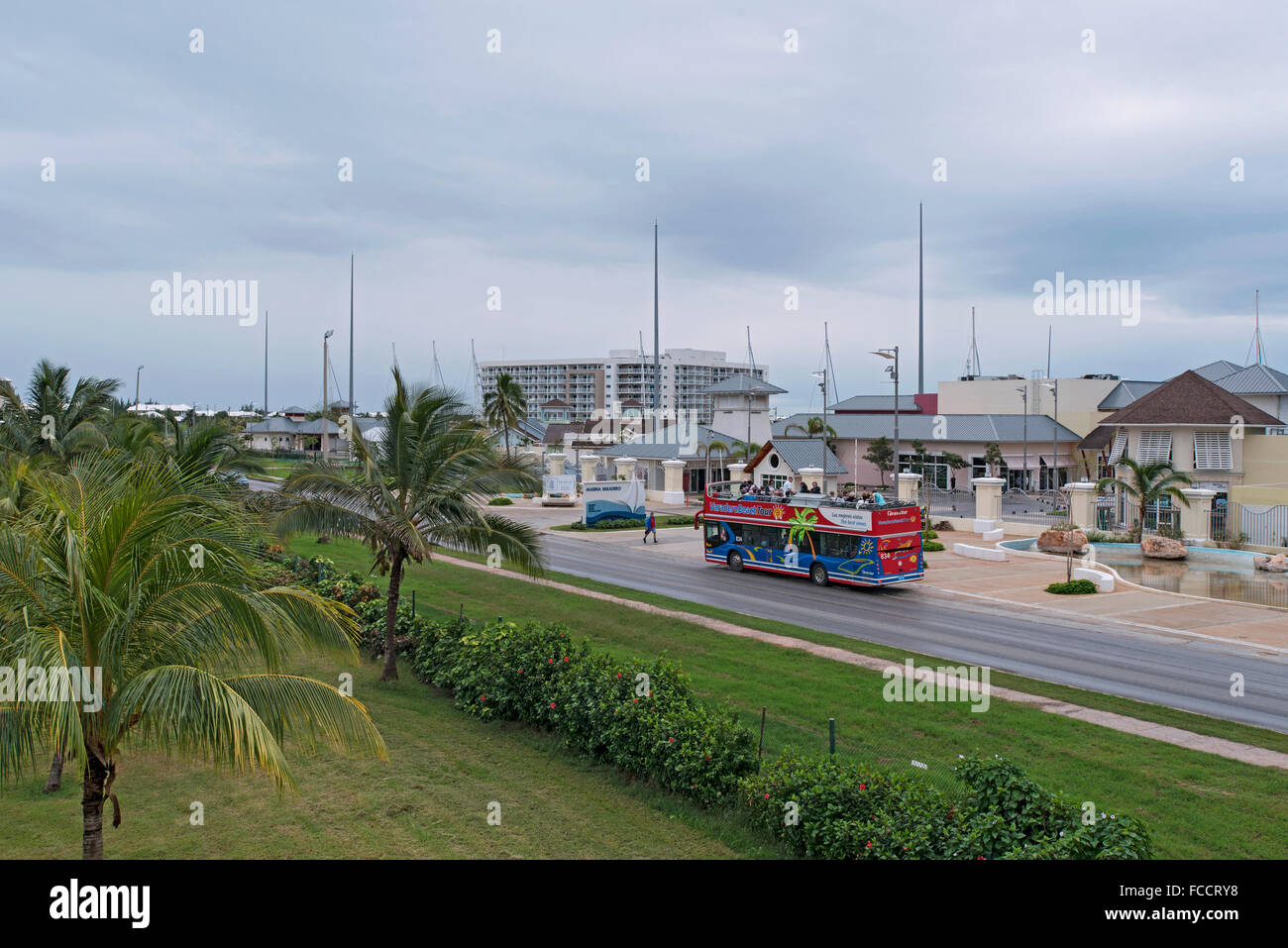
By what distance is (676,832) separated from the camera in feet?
36.7

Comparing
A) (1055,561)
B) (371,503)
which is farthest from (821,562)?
(371,503)

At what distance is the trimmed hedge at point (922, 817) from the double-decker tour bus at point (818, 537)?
791 inches

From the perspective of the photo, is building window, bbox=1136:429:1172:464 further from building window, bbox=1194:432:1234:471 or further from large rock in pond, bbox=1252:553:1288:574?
large rock in pond, bbox=1252:553:1288:574

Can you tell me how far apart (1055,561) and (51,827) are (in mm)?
35487

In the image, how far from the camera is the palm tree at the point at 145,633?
23.6 feet

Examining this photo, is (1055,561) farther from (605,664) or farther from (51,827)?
(51,827)

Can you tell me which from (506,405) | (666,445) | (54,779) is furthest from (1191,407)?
(54,779)

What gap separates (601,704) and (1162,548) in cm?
3274

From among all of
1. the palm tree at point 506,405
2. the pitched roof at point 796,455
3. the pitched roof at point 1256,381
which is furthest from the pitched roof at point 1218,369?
the palm tree at point 506,405

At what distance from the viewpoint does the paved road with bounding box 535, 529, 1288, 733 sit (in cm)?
1839

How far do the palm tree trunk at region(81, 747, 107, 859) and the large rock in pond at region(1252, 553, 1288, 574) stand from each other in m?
39.1

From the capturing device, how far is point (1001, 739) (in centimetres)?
1441

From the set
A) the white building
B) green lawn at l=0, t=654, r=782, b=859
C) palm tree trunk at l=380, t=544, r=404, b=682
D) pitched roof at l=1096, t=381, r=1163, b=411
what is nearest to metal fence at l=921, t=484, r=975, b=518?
pitched roof at l=1096, t=381, r=1163, b=411
